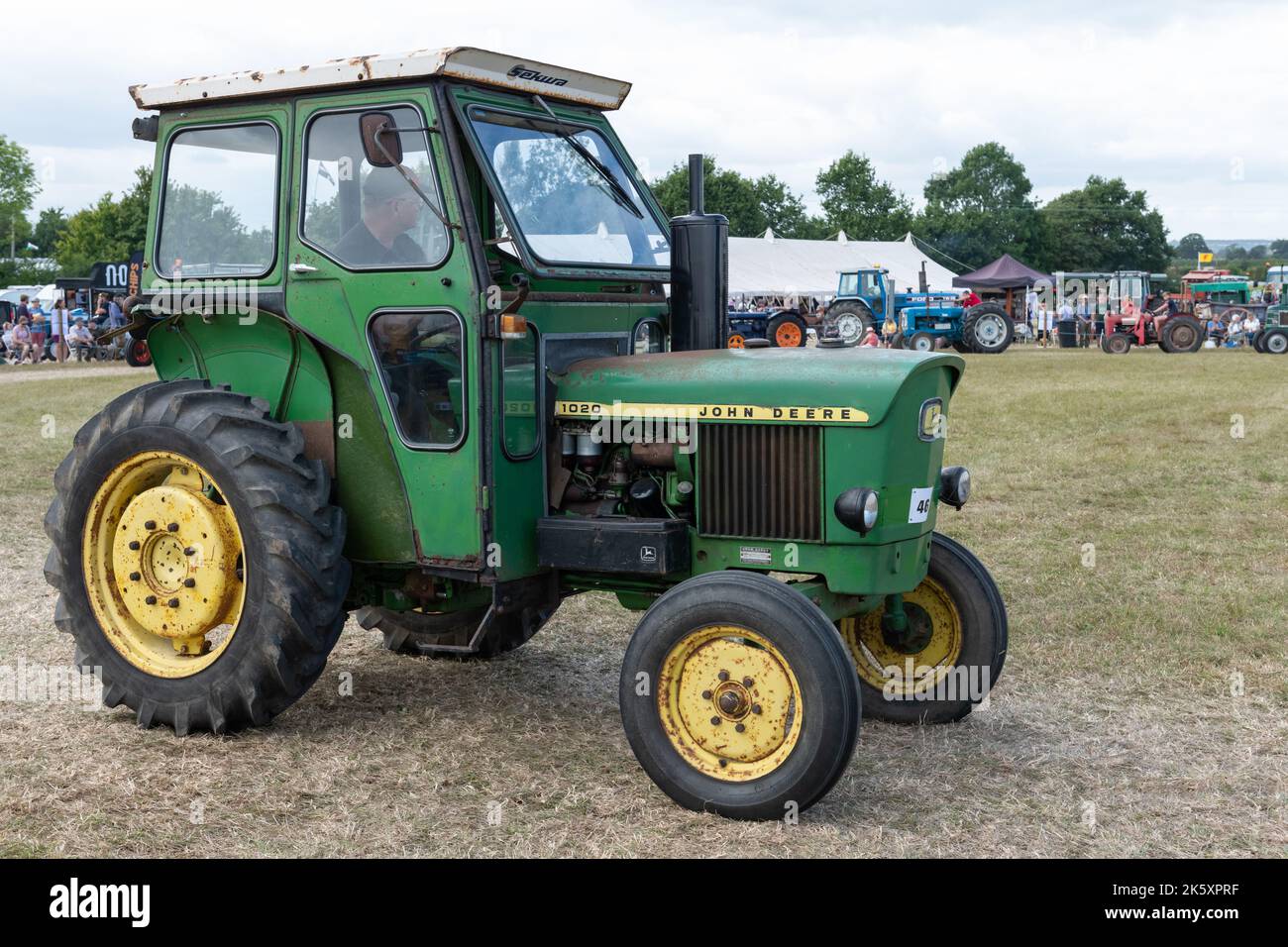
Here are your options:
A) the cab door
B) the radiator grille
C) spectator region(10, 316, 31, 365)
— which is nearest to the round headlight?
the radiator grille

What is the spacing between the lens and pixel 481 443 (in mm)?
4754

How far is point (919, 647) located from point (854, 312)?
2743cm

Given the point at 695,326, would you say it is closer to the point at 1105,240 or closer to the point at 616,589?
the point at 616,589

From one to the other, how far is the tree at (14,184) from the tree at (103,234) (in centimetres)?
274

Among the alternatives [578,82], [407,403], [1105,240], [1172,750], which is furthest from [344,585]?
[1105,240]

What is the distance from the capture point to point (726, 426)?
4789mm

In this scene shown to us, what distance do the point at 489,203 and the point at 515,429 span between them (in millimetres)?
810

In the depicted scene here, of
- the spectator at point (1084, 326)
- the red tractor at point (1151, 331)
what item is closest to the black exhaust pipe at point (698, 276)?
the red tractor at point (1151, 331)

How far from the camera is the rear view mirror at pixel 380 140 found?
4.67 meters

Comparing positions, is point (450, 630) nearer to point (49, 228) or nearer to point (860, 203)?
point (860, 203)

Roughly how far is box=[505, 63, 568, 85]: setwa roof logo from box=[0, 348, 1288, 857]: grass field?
247cm

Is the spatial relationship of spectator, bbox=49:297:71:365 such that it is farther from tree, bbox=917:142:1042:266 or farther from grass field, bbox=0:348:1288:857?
tree, bbox=917:142:1042:266

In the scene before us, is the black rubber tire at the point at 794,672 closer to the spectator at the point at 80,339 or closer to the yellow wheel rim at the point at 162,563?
the yellow wheel rim at the point at 162,563
